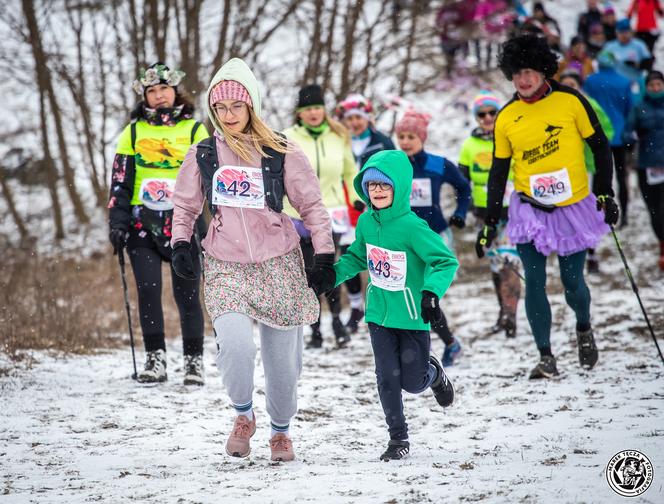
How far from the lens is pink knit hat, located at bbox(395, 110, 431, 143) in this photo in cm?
671

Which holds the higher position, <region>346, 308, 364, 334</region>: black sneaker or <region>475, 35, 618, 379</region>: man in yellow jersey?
<region>475, 35, 618, 379</region>: man in yellow jersey

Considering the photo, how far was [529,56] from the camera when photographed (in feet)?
18.2

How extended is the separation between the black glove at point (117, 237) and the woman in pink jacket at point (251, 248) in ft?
4.76

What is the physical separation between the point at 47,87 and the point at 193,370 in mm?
11334

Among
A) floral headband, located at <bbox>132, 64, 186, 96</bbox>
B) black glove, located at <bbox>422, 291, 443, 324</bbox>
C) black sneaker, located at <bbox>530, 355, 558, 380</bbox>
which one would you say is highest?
floral headband, located at <bbox>132, 64, 186, 96</bbox>

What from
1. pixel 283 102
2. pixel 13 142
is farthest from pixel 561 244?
pixel 13 142

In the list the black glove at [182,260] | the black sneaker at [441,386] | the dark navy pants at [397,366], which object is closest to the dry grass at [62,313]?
the black glove at [182,260]

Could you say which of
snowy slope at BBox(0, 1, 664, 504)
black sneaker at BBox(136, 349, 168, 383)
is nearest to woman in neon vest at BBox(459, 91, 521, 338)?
snowy slope at BBox(0, 1, 664, 504)

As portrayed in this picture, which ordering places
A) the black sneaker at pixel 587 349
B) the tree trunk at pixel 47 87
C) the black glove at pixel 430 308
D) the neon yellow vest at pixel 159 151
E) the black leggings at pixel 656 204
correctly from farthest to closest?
the tree trunk at pixel 47 87
the black leggings at pixel 656 204
the black sneaker at pixel 587 349
the neon yellow vest at pixel 159 151
the black glove at pixel 430 308

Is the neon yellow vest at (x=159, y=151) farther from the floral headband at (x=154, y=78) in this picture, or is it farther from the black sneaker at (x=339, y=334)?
the black sneaker at (x=339, y=334)

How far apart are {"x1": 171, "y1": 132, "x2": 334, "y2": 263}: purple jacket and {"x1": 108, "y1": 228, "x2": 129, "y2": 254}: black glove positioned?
144cm

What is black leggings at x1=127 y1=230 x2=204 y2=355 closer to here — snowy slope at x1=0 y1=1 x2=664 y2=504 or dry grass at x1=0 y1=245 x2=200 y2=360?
snowy slope at x1=0 y1=1 x2=664 y2=504

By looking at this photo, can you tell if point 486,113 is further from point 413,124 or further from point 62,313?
point 62,313

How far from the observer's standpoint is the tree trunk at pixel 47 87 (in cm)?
1443
